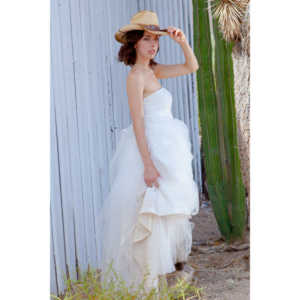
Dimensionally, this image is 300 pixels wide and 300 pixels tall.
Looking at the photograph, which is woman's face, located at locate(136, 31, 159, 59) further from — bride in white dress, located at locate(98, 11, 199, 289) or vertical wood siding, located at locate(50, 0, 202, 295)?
vertical wood siding, located at locate(50, 0, 202, 295)

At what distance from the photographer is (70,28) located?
2482 millimetres

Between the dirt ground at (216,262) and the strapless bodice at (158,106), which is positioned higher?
the strapless bodice at (158,106)

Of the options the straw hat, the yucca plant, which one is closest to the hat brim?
the straw hat

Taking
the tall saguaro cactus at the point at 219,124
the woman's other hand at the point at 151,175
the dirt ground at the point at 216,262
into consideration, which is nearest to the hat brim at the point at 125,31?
the tall saguaro cactus at the point at 219,124

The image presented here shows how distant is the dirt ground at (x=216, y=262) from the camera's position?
7.64 ft

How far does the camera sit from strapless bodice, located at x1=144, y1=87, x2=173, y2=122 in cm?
253

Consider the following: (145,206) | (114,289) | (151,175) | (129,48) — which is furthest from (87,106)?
(114,289)

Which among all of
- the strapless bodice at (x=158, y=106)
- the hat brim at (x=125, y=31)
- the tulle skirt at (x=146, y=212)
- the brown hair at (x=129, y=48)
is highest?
the hat brim at (x=125, y=31)

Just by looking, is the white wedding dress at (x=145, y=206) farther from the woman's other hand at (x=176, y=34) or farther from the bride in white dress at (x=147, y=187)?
the woman's other hand at (x=176, y=34)

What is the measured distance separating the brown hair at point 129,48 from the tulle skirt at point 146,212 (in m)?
0.32
